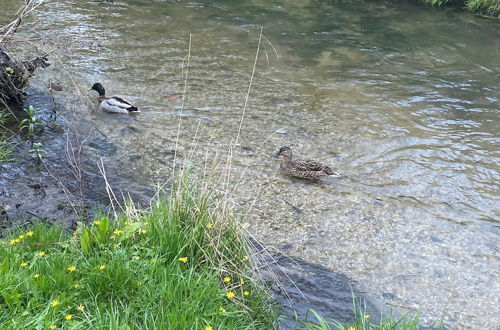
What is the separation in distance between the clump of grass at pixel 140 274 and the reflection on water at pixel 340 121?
70 cm

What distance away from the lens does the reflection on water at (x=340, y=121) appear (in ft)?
18.6

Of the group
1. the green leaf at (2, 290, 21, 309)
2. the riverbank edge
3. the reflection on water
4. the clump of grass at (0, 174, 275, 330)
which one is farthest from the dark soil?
the riverbank edge

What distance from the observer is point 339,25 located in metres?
13.7

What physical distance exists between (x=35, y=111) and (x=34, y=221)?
281cm

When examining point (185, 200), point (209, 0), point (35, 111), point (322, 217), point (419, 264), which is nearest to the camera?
point (185, 200)

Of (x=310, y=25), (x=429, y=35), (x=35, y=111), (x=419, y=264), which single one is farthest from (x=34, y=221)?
(x=429, y=35)

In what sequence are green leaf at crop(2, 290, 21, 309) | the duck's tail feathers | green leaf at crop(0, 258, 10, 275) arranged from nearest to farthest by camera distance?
green leaf at crop(2, 290, 21, 309)
green leaf at crop(0, 258, 10, 275)
the duck's tail feathers

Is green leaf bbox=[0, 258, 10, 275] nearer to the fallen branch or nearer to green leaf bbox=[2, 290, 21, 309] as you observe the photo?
green leaf bbox=[2, 290, 21, 309]

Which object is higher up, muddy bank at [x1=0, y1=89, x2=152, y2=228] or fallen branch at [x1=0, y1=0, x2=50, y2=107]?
fallen branch at [x1=0, y1=0, x2=50, y2=107]

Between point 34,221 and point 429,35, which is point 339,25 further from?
point 34,221

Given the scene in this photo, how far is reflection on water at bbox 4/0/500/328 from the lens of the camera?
5668 mm

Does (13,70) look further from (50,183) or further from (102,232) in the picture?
(102,232)

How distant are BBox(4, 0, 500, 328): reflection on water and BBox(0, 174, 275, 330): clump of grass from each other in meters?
0.70

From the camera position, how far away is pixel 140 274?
3.94 metres
